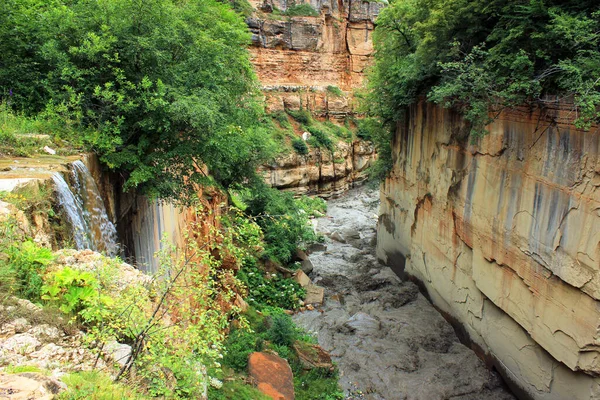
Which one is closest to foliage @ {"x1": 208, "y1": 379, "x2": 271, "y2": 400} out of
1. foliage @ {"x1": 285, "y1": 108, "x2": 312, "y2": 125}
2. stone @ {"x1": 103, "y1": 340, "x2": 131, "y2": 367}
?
stone @ {"x1": 103, "y1": 340, "x2": 131, "y2": 367}

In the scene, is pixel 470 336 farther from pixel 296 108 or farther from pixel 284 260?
pixel 296 108

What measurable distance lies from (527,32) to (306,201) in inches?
738

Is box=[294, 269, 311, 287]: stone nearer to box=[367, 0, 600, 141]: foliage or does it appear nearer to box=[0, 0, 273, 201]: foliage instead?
box=[0, 0, 273, 201]: foliage

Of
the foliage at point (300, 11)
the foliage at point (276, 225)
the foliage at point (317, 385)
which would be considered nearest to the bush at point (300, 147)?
the foliage at point (276, 225)

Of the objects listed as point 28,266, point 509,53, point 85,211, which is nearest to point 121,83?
point 85,211

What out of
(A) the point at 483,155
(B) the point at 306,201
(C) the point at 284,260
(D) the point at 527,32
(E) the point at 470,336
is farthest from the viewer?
(B) the point at 306,201

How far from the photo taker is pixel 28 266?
3.95 meters

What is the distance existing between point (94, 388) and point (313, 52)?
3668 cm

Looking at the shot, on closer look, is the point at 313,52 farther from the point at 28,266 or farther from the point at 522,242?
the point at 28,266

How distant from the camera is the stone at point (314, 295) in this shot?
43.1 ft

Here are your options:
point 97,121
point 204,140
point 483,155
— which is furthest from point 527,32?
point 97,121

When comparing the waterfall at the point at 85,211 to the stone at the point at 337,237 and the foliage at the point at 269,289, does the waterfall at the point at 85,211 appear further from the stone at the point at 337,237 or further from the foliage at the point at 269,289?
the stone at the point at 337,237

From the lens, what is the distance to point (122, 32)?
7414 mm

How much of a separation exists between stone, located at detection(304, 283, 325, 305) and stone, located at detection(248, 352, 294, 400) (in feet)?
14.7
